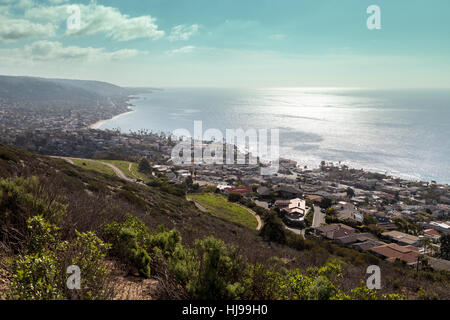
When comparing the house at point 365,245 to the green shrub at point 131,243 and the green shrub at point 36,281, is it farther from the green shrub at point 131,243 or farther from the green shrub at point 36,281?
the green shrub at point 36,281

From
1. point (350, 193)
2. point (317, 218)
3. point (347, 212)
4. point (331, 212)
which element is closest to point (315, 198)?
point (347, 212)

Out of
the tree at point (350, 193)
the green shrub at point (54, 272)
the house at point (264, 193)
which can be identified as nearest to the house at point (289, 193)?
the house at point (264, 193)

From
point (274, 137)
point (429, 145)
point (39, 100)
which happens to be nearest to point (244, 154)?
point (274, 137)

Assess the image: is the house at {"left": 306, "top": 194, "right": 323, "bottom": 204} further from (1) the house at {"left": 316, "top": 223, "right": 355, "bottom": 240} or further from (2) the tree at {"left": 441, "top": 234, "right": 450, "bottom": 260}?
(2) the tree at {"left": 441, "top": 234, "right": 450, "bottom": 260}

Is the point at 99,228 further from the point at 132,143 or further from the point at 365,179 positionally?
the point at 132,143

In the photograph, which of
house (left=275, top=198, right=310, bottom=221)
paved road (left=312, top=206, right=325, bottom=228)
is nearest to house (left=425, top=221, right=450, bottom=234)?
paved road (left=312, top=206, right=325, bottom=228)

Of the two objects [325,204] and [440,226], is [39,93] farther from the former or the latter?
[440,226]
